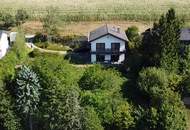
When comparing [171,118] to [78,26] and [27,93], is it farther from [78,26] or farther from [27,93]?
[78,26]

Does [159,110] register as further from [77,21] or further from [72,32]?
[77,21]

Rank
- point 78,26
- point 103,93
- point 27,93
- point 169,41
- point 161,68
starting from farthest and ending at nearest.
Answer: point 78,26 → point 169,41 → point 161,68 → point 103,93 → point 27,93

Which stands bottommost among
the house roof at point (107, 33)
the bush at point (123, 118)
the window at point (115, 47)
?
the bush at point (123, 118)

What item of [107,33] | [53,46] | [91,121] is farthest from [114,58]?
[91,121]

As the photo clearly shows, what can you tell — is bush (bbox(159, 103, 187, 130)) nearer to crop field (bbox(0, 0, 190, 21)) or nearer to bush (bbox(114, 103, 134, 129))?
bush (bbox(114, 103, 134, 129))

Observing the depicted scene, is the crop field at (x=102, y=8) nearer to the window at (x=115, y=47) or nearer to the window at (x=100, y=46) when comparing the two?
the window at (x=100, y=46)

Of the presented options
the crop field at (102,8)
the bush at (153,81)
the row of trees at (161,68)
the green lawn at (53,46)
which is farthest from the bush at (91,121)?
the crop field at (102,8)

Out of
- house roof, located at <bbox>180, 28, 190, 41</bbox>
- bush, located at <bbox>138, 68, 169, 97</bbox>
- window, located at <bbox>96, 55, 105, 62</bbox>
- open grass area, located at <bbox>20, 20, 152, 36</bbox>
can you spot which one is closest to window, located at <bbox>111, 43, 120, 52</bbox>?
window, located at <bbox>96, 55, 105, 62</bbox>

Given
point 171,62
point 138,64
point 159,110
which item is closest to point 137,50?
point 138,64
